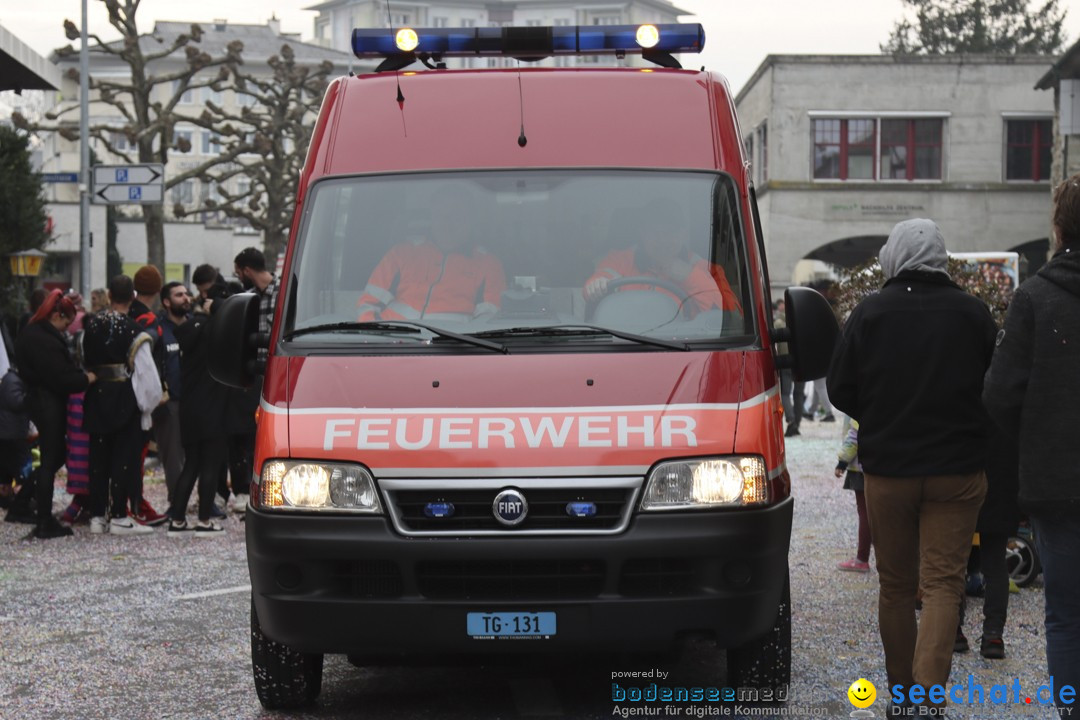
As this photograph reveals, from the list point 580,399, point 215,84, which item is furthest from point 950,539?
point 215,84

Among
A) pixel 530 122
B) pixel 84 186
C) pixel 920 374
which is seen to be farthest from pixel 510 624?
pixel 84 186

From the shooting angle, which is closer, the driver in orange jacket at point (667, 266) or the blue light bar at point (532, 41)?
the driver in orange jacket at point (667, 266)

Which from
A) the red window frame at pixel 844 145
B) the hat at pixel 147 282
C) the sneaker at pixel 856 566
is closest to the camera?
the sneaker at pixel 856 566

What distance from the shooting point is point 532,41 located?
819 centimetres

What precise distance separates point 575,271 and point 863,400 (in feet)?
4.09

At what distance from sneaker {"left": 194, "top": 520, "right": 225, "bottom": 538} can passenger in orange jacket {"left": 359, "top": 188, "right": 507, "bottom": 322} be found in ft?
20.5

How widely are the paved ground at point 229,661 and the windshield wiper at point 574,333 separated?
1.50 m

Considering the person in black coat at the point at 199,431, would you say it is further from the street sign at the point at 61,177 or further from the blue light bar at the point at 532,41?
the street sign at the point at 61,177

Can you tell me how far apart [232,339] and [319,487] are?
3.29ft

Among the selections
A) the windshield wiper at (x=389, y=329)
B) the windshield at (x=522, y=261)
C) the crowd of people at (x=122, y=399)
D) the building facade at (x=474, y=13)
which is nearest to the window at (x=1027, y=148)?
the crowd of people at (x=122, y=399)

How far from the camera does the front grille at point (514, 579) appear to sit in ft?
18.4

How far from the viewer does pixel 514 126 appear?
6.77 metres

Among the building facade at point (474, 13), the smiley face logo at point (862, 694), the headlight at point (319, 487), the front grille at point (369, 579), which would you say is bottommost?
the smiley face logo at point (862, 694)

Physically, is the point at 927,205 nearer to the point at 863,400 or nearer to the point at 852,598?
the point at 852,598
